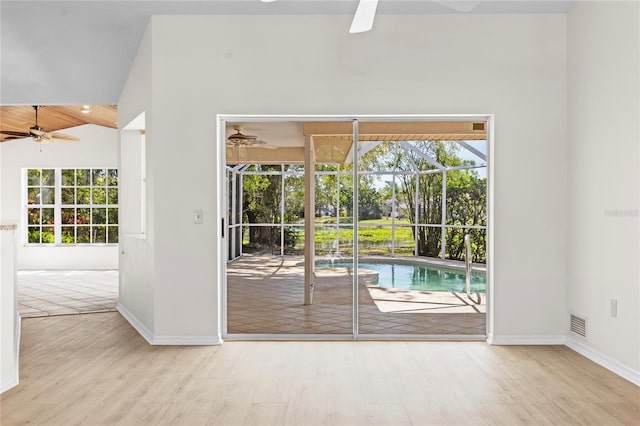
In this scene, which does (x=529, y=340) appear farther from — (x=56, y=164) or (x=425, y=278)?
(x=56, y=164)

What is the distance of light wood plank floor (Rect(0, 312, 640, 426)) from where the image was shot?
9.87 ft

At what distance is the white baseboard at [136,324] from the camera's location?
4870 mm

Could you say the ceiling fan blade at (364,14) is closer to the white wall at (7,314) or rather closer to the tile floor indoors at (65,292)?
the white wall at (7,314)

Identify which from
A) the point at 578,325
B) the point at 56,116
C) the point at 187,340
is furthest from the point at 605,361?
the point at 56,116

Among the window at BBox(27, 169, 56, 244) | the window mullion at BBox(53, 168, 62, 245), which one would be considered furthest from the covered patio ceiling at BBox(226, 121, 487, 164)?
the window at BBox(27, 169, 56, 244)

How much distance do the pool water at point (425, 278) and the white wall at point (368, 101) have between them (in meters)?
0.90

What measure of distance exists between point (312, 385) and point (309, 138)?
2338mm

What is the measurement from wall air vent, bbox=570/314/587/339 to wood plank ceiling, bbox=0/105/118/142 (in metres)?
6.60

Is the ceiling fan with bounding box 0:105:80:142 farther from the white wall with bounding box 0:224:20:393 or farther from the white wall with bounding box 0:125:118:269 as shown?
the white wall with bounding box 0:224:20:393

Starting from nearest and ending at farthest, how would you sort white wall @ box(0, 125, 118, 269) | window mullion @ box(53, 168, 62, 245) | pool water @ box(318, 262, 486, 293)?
pool water @ box(318, 262, 486, 293), white wall @ box(0, 125, 118, 269), window mullion @ box(53, 168, 62, 245)

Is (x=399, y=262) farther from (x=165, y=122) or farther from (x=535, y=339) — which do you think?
(x=165, y=122)

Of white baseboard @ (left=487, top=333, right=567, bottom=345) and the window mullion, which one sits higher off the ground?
the window mullion

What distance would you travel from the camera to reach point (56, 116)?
955cm

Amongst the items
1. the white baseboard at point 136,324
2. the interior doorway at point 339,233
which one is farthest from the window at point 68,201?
the interior doorway at point 339,233
